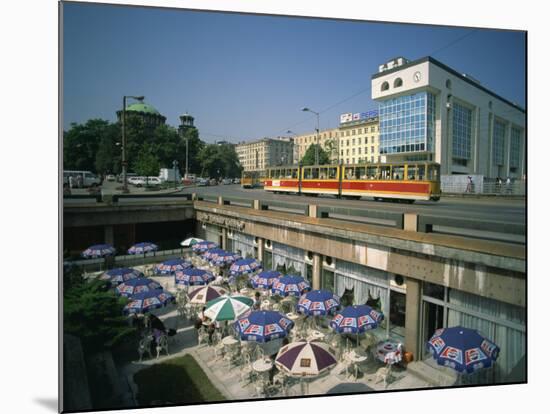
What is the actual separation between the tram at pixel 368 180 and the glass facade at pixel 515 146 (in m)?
9.21

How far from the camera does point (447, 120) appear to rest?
18.1 m

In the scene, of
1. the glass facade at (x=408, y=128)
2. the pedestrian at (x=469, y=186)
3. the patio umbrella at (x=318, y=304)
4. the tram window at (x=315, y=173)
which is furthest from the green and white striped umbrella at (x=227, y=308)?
the tram window at (x=315, y=173)

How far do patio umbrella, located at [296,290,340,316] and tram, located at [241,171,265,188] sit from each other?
88.0ft

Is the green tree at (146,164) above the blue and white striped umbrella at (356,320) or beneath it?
above

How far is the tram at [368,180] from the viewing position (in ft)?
59.3

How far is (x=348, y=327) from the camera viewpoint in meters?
8.30

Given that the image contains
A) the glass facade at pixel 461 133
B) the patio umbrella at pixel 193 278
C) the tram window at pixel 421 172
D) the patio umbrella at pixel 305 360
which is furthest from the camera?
the tram window at pixel 421 172

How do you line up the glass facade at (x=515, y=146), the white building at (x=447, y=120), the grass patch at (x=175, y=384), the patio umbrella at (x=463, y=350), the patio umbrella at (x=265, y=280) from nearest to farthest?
the patio umbrella at (x=463, y=350) < the grass patch at (x=175, y=384) < the glass facade at (x=515, y=146) < the white building at (x=447, y=120) < the patio umbrella at (x=265, y=280)

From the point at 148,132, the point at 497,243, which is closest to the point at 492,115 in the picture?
the point at 497,243

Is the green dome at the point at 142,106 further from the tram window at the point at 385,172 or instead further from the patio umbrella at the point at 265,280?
the tram window at the point at 385,172

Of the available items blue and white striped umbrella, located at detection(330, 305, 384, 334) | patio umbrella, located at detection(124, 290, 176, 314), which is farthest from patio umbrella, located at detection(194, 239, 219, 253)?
blue and white striped umbrella, located at detection(330, 305, 384, 334)

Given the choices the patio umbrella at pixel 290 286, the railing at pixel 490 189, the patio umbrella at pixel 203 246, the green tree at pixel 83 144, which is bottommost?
the patio umbrella at pixel 290 286

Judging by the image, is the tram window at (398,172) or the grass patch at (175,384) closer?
the grass patch at (175,384)

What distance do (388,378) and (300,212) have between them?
653 centimetres
